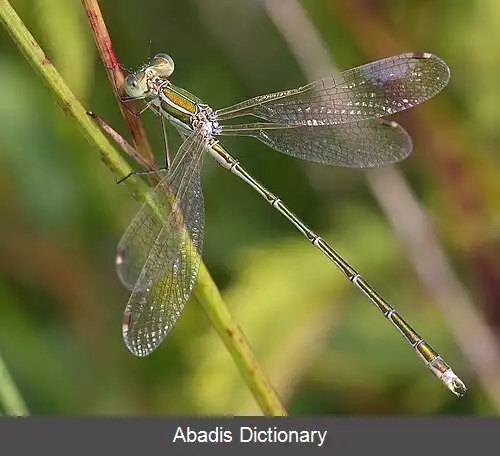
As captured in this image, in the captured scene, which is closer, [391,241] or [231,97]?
[391,241]

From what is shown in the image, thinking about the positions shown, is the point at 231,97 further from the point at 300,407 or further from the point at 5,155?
the point at 300,407

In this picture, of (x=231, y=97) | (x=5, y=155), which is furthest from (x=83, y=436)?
(x=231, y=97)

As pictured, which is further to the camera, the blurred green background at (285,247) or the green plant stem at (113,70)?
the blurred green background at (285,247)

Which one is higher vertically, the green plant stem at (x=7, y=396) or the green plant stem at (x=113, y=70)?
the green plant stem at (x=7, y=396)

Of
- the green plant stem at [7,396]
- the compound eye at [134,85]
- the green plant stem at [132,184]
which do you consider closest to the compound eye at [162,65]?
the compound eye at [134,85]

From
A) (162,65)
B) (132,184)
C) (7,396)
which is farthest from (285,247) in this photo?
(132,184)

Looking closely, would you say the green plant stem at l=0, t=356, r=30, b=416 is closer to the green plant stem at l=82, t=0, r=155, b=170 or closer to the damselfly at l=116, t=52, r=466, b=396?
the damselfly at l=116, t=52, r=466, b=396

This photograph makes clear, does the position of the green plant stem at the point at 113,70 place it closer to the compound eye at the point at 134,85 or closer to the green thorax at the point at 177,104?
the compound eye at the point at 134,85

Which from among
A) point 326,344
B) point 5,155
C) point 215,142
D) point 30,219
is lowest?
point 326,344
